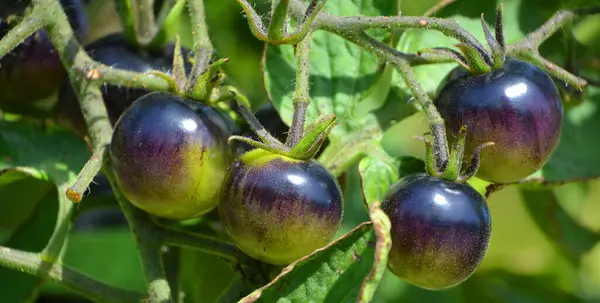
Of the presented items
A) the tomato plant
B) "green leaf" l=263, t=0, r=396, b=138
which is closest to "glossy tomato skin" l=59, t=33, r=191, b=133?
the tomato plant

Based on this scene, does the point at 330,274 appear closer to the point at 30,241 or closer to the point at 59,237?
the point at 59,237

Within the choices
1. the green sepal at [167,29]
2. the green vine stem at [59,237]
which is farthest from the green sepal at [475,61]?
the green vine stem at [59,237]

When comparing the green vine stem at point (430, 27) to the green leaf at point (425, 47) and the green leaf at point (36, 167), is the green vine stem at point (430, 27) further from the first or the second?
the green leaf at point (36, 167)

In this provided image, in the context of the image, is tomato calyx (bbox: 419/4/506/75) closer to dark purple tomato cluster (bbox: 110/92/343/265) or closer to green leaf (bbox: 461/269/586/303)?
dark purple tomato cluster (bbox: 110/92/343/265)

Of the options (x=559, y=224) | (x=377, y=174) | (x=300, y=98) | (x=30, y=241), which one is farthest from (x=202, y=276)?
(x=559, y=224)

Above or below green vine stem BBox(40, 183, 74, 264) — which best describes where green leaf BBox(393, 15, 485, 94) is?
above

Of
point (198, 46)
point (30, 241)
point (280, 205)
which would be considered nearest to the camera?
point (280, 205)

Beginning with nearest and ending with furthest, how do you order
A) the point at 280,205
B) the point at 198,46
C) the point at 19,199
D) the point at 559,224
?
the point at 280,205 → the point at 198,46 → the point at 19,199 → the point at 559,224

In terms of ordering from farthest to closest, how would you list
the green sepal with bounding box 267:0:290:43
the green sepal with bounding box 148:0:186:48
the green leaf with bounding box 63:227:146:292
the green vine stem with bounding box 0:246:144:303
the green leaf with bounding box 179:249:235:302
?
the green leaf with bounding box 63:227:146:292, the green leaf with bounding box 179:249:235:302, the green sepal with bounding box 148:0:186:48, the green vine stem with bounding box 0:246:144:303, the green sepal with bounding box 267:0:290:43
